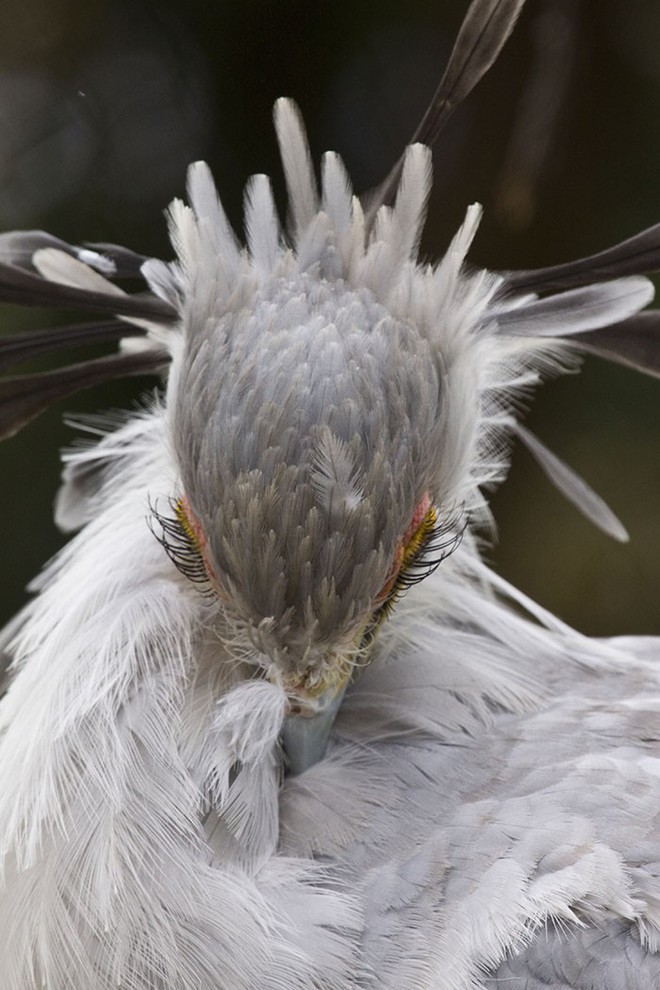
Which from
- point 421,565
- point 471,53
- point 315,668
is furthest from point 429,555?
point 471,53

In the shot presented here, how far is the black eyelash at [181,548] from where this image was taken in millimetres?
943

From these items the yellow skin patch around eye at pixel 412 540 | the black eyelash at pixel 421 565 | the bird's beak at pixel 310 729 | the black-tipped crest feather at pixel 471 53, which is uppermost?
the black-tipped crest feather at pixel 471 53

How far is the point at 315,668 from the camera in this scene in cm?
91

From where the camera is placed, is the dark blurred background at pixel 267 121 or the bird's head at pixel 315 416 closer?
the bird's head at pixel 315 416

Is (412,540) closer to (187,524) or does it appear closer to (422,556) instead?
(422,556)

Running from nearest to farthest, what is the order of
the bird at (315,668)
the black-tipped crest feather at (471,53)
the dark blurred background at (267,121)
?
the bird at (315,668) < the black-tipped crest feather at (471,53) < the dark blurred background at (267,121)

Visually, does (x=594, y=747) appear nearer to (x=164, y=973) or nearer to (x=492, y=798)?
(x=492, y=798)

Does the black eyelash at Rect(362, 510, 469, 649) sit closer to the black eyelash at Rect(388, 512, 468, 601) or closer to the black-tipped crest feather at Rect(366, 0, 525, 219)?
the black eyelash at Rect(388, 512, 468, 601)

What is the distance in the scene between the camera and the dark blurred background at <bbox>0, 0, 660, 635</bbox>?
1671mm

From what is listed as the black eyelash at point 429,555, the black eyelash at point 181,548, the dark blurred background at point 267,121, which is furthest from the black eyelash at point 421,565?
the dark blurred background at point 267,121

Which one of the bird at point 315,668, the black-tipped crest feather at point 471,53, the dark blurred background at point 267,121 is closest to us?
the bird at point 315,668

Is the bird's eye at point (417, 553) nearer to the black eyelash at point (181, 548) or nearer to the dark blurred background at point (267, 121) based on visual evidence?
the black eyelash at point (181, 548)

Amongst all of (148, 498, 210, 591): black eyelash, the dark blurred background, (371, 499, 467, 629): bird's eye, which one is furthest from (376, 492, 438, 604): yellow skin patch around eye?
the dark blurred background

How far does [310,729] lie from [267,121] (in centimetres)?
129
